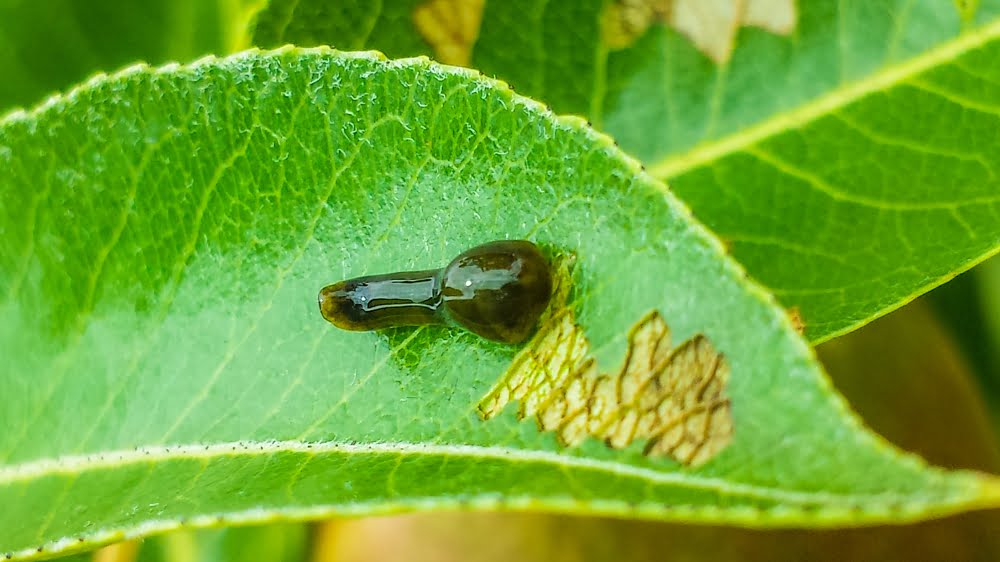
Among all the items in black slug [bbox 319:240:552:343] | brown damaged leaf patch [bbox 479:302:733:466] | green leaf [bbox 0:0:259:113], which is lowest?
brown damaged leaf patch [bbox 479:302:733:466]

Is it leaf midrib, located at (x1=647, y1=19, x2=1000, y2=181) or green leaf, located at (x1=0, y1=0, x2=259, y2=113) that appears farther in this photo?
green leaf, located at (x1=0, y1=0, x2=259, y2=113)

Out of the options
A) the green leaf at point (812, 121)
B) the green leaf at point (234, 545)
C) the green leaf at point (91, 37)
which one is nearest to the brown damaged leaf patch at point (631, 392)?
the green leaf at point (812, 121)

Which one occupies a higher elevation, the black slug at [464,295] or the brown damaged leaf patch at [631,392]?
the black slug at [464,295]

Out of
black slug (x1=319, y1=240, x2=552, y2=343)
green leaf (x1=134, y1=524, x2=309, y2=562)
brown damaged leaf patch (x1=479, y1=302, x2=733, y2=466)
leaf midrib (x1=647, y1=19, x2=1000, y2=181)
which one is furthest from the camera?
green leaf (x1=134, y1=524, x2=309, y2=562)

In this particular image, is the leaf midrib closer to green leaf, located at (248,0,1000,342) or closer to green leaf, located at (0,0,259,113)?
green leaf, located at (248,0,1000,342)

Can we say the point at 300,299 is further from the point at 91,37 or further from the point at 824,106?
the point at 91,37

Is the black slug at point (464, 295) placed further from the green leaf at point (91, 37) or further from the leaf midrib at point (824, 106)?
the green leaf at point (91, 37)

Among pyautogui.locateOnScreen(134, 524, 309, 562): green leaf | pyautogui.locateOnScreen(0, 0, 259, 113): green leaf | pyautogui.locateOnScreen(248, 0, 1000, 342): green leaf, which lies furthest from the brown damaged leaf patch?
pyautogui.locateOnScreen(0, 0, 259, 113): green leaf

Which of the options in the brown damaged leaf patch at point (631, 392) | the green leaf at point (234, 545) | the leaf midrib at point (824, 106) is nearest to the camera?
the brown damaged leaf patch at point (631, 392)
